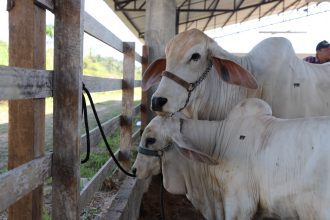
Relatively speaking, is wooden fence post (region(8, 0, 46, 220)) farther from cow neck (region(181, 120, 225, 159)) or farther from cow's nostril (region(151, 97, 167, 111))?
cow neck (region(181, 120, 225, 159))

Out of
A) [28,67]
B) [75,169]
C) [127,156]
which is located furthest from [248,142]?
[127,156]

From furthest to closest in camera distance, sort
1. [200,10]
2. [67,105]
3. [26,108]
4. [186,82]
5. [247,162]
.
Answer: [200,10] < [186,82] < [247,162] < [67,105] < [26,108]

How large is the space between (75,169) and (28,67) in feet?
1.86

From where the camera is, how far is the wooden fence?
160 cm

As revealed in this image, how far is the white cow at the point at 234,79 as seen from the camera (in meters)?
2.86

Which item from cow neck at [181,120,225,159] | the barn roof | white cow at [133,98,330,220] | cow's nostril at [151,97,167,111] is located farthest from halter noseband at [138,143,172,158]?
the barn roof

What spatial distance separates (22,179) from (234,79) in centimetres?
169

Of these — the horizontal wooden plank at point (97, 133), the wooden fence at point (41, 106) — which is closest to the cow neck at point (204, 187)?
the horizontal wooden plank at point (97, 133)

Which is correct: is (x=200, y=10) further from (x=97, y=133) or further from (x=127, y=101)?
(x=97, y=133)

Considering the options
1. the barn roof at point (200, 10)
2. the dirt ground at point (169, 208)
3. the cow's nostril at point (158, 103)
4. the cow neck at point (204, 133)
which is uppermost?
the barn roof at point (200, 10)

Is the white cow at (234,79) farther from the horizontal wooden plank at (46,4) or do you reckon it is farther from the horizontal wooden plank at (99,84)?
the horizontal wooden plank at (46,4)

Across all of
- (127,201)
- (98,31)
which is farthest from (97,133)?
(98,31)

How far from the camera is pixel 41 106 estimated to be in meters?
1.84

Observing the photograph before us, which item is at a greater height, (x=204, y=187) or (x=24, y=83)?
(x=24, y=83)
